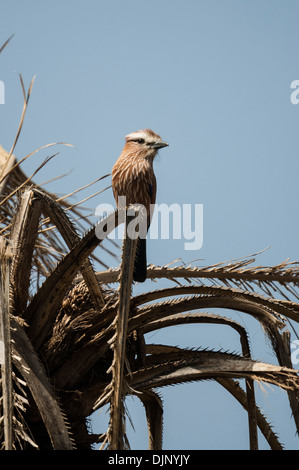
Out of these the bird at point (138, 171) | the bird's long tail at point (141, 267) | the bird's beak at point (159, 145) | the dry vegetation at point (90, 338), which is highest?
the bird's beak at point (159, 145)

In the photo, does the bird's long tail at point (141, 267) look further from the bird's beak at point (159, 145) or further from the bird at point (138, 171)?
the bird's beak at point (159, 145)

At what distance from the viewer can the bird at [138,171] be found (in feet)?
20.6

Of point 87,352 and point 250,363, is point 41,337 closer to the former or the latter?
point 87,352

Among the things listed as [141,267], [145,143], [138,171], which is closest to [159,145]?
[145,143]

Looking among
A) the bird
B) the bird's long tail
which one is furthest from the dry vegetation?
the bird

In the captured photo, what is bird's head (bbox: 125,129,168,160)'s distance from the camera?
6598 mm

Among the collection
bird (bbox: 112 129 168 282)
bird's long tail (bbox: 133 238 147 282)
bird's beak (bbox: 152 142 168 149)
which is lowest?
bird's long tail (bbox: 133 238 147 282)

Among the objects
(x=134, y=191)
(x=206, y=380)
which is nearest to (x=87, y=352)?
(x=206, y=380)

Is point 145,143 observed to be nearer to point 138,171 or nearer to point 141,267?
point 138,171

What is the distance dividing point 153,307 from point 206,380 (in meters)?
0.53

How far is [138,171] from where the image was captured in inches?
250

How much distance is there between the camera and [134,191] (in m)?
6.26

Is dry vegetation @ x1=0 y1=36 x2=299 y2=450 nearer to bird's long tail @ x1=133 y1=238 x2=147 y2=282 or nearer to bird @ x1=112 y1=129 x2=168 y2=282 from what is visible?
bird's long tail @ x1=133 y1=238 x2=147 y2=282

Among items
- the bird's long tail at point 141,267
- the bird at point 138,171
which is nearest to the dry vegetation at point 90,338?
the bird's long tail at point 141,267
